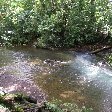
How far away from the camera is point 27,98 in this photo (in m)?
12.7

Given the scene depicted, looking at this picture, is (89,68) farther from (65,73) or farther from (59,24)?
(59,24)

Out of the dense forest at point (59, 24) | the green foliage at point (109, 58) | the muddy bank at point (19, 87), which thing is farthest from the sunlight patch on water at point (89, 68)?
the muddy bank at point (19, 87)

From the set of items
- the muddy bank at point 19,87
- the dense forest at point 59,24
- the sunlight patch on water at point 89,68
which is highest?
the dense forest at point 59,24

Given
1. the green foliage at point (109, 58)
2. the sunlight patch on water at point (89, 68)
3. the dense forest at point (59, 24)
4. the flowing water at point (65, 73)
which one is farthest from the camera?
the dense forest at point (59, 24)

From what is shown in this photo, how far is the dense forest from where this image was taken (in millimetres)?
27188

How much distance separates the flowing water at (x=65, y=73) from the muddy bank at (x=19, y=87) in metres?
0.39

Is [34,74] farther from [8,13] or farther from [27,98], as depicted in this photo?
[8,13]

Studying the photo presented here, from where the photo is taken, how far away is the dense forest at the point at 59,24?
27.2 m

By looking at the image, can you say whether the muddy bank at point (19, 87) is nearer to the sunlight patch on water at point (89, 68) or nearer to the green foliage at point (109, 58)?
the sunlight patch on water at point (89, 68)

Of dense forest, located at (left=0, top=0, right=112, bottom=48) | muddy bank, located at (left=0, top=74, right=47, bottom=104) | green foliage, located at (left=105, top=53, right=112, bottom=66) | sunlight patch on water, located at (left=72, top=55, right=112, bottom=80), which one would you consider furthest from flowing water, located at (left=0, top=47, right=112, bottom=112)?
dense forest, located at (left=0, top=0, right=112, bottom=48)

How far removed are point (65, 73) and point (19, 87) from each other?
162 inches

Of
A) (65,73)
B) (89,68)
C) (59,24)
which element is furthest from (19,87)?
(59,24)

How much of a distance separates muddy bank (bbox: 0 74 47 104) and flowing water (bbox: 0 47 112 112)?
0.39 metres

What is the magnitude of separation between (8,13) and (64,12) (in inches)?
232
